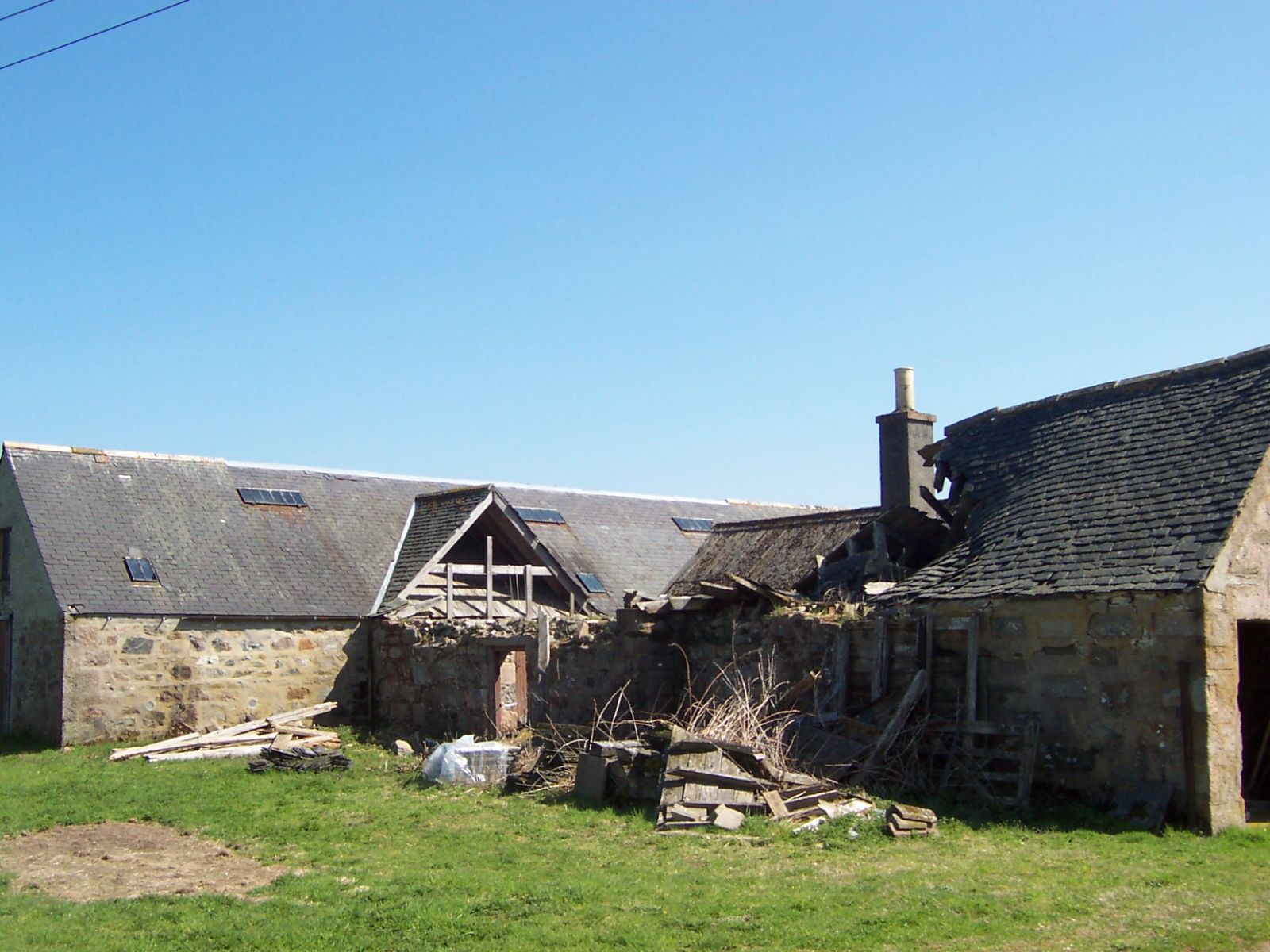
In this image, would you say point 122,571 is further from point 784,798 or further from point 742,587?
point 784,798

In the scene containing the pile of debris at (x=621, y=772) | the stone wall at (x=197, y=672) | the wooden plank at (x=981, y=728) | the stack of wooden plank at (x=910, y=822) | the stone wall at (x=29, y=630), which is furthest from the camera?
the stone wall at (x=29, y=630)

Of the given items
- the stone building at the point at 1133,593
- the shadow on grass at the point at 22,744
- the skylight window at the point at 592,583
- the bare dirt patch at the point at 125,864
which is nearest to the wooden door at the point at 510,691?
the skylight window at the point at 592,583

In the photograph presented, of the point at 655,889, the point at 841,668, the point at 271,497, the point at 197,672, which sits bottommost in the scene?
the point at 655,889

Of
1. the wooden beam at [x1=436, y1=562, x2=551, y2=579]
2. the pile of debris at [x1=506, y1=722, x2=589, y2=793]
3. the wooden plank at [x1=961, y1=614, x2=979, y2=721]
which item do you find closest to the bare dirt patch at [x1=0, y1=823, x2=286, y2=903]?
the pile of debris at [x1=506, y1=722, x2=589, y2=793]

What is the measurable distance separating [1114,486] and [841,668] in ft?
12.7

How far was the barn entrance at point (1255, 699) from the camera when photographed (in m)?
14.2

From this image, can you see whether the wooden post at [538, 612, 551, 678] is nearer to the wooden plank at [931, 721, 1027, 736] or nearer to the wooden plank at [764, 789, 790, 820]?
the wooden plank at [764, 789, 790, 820]

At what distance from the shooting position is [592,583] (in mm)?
24828

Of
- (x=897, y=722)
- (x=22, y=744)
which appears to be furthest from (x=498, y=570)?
(x=897, y=722)

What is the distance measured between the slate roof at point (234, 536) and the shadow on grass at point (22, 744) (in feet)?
7.81

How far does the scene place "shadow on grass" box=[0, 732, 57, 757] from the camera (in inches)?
773

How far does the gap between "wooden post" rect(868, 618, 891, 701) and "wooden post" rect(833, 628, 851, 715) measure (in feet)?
1.12

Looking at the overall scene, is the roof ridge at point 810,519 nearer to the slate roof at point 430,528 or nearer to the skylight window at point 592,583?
the skylight window at point 592,583

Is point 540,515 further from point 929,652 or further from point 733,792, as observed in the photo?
point 733,792
